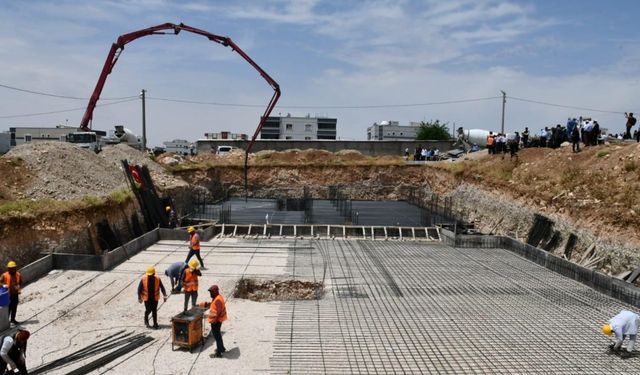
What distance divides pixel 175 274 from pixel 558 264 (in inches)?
385

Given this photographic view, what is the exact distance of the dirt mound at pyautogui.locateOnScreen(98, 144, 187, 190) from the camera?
2202 cm

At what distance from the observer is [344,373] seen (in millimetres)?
6656

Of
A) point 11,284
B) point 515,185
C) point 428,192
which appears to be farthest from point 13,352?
point 428,192

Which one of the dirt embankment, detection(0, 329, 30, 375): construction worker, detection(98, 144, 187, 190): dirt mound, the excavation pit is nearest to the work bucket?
detection(0, 329, 30, 375): construction worker

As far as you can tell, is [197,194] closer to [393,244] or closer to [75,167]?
[75,167]

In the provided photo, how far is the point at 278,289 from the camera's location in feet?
37.1

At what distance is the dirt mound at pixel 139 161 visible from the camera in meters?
22.0

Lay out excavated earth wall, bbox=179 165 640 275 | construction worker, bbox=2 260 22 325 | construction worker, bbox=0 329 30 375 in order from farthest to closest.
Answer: excavated earth wall, bbox=179 165 640 275 < construction worker, bbox=2 260 22 325 < construction worker, bbox=0 329 30 375

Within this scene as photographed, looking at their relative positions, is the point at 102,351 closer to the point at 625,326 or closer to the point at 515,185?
the point at 625,326

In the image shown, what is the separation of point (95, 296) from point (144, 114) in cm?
2376

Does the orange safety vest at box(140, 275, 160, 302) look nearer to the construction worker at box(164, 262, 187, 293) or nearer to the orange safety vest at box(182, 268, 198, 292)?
the orange safety vest at box(182, 268, 198, 292)

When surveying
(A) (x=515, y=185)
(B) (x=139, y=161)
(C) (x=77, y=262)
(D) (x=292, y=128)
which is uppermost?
(D) (x=292, y=128)

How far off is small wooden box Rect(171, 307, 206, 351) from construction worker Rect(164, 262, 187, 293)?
2.54 metres

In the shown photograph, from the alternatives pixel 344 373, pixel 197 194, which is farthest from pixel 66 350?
pixel 197 194
